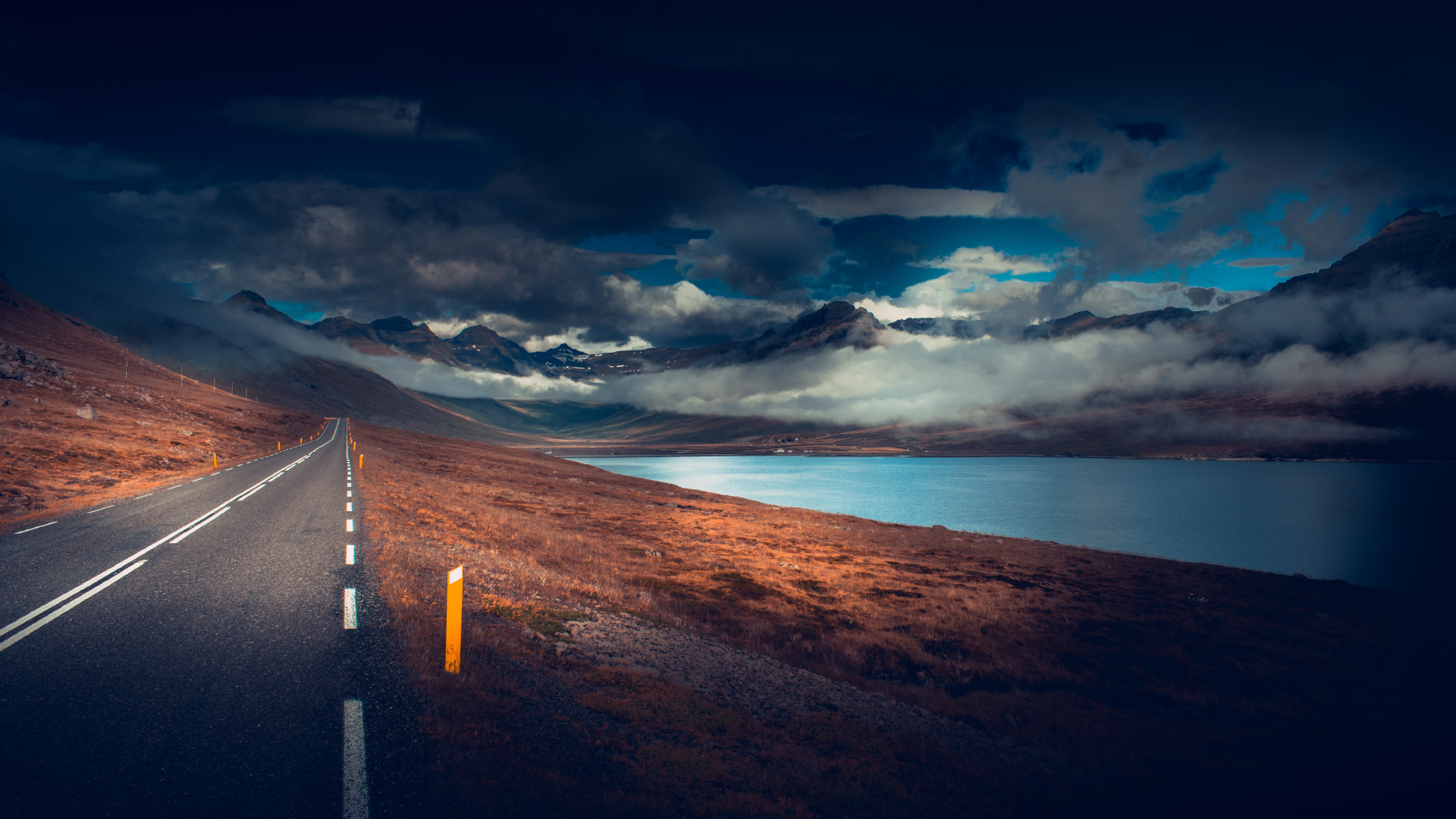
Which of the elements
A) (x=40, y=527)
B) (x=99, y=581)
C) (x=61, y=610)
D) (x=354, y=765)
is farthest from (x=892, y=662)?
(x=40, y=527)

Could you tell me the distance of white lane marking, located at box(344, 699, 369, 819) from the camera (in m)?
5.39

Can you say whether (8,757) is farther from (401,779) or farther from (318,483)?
(318,483)

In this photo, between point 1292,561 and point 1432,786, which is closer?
point 1432,786

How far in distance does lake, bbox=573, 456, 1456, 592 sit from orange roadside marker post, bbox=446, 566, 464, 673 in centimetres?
5816

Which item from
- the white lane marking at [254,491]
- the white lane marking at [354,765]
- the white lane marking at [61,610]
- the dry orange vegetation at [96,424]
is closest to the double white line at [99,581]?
the white lane marking at [61,610]

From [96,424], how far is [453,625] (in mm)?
65305

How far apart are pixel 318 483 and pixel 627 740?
32.9 meters

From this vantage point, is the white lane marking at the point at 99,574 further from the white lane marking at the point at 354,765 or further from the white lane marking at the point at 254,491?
the white lane marking at the point at 354,765

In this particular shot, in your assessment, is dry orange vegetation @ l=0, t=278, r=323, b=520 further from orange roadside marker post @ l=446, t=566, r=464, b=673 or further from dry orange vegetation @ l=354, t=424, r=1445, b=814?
orange roadside marker post @ l=446, t=566, r=464, b=673

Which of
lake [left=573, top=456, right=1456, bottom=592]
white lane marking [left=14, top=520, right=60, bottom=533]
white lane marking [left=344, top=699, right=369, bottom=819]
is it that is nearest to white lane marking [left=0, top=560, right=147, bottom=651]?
white lane marking [left=344, top=699, right=369, bottom=819]

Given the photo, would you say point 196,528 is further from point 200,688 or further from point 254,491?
point 200,688

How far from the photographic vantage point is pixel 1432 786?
12602mm

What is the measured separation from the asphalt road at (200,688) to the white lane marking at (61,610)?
0.05m

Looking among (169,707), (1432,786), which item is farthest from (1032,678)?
(169,707)
